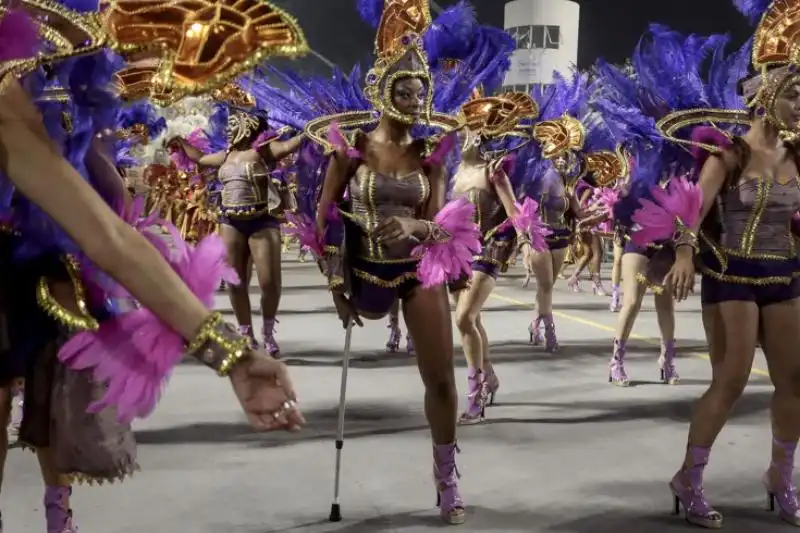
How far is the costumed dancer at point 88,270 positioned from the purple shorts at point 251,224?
4988mm

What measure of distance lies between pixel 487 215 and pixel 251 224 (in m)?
2.08

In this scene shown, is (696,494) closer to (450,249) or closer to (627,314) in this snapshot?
(450,249)

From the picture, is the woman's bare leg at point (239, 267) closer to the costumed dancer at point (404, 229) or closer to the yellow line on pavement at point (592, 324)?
the costumed dancer at point (404, 229)

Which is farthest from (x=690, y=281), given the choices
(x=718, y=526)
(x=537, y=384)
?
(x=537, y=384)

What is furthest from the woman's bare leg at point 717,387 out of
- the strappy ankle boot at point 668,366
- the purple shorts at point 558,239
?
the purple shorts at point 558,239

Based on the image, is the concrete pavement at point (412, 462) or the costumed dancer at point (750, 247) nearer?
the costumed dancer at point (750, 247)

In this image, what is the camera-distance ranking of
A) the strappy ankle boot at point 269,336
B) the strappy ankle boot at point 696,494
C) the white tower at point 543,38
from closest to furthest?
the strappy ankle boot at point 696,494
the strappy ankle boot at point 269,336
the white tower at point 543,38

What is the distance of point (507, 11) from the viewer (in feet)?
85.7

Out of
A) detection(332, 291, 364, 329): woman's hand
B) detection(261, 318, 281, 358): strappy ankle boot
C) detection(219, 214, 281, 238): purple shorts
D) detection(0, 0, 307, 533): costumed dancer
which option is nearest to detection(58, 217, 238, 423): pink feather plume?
detection(0, 0, 307, 533): costumed dancer

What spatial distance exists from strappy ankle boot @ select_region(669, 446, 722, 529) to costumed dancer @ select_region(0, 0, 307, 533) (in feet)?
8.20

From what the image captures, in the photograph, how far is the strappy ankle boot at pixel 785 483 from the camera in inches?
144

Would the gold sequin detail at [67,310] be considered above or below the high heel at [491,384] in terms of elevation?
above

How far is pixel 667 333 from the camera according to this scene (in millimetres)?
6605

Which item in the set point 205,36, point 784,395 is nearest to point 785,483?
point 784,395
